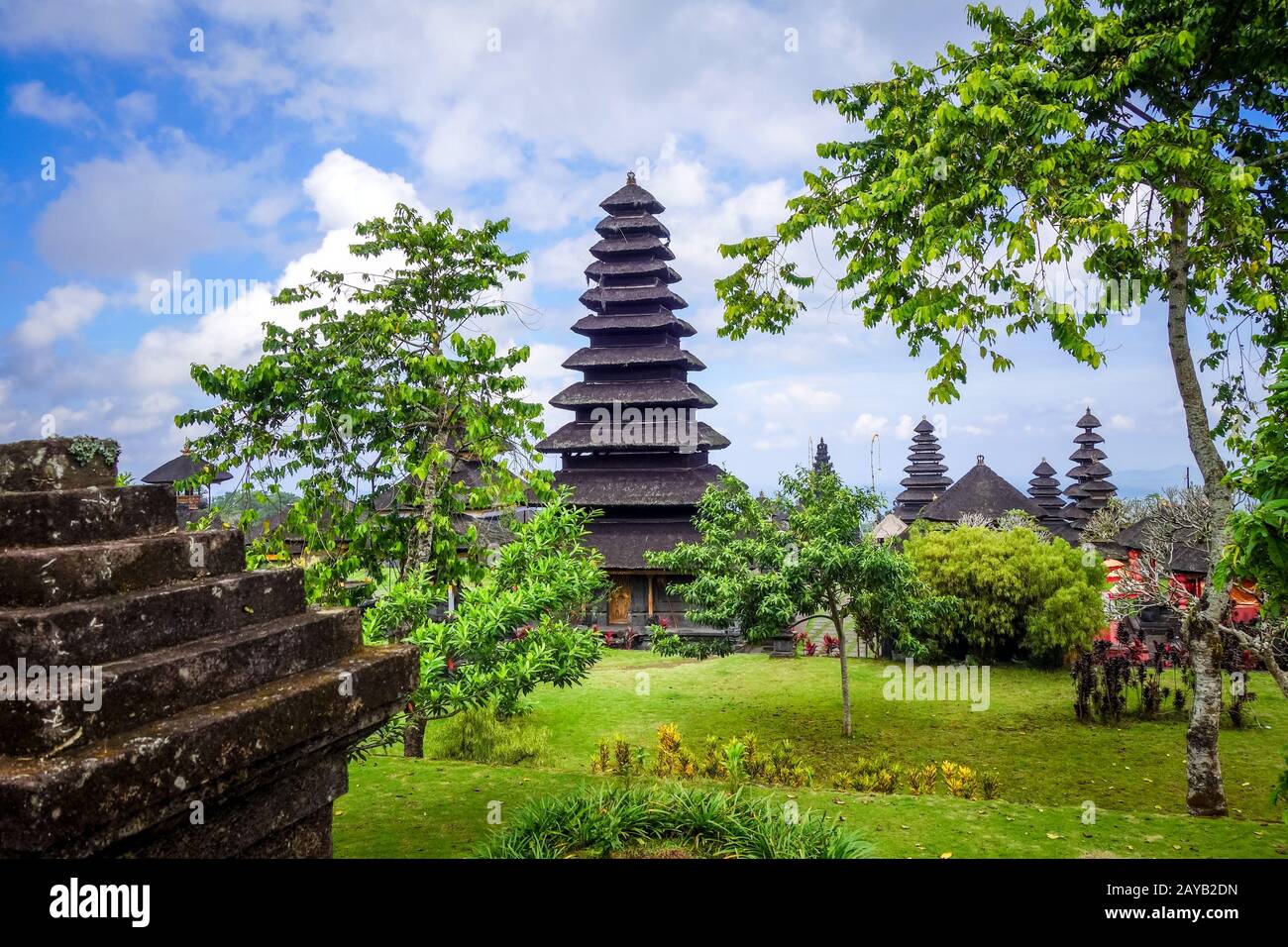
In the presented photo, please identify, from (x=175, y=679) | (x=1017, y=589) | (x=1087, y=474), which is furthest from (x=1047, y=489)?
(x=175, y=679)

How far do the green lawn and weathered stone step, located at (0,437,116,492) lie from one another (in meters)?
4.38

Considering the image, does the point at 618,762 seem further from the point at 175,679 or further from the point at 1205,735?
the point at 175,679

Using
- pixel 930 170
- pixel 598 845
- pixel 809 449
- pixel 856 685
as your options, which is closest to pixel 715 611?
pixel 856 685

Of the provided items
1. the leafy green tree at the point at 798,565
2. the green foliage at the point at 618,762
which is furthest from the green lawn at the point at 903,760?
the leafy green tree at the point at 798,565

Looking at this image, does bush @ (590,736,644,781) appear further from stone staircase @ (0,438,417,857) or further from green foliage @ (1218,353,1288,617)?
green foliage @ (1218,353,1288,617)

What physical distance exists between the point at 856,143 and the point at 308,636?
1095cm

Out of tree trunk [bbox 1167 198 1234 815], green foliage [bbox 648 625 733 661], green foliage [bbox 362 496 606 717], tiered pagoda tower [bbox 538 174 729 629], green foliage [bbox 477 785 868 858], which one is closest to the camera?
green foliage [bbox 477 785 868 858]

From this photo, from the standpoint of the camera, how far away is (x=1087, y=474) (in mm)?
44062

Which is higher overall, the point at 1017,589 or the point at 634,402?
the point at 634,402

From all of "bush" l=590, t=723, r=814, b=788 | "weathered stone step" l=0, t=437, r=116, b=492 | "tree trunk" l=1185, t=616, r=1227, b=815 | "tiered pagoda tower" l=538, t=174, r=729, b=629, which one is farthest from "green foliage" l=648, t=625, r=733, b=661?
"weathered stone step" l=0, t=437, r=116, b=492

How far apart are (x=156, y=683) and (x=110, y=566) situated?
0.51m

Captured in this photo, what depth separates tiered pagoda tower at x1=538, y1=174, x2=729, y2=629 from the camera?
25438 mm

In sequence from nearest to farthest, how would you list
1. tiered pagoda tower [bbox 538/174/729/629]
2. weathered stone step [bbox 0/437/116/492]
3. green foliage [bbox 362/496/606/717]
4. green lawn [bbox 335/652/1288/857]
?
weathered stone step [bbox 0/437/116/492]
green foliage [bbox 362/496/606/717]
green lawn [bbox 335/652/1288/857]
tiered pagoda tower [bbox 538/174/729/629]
